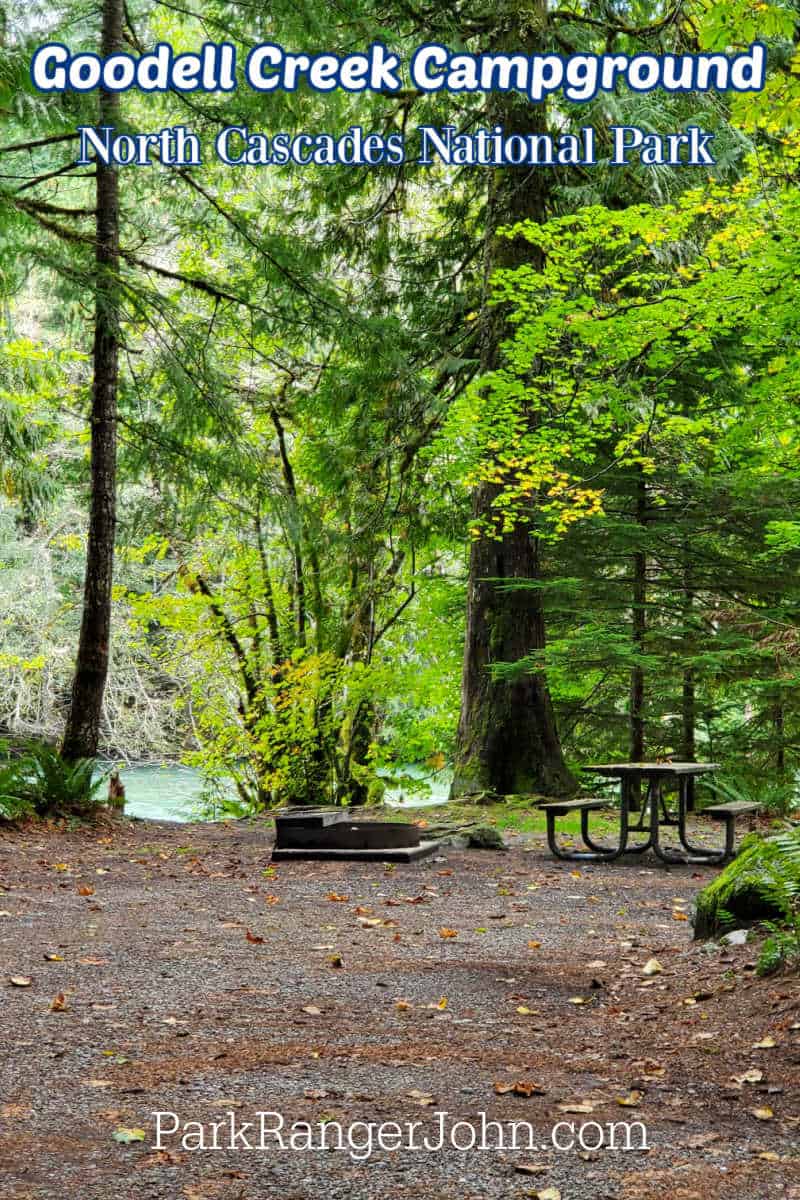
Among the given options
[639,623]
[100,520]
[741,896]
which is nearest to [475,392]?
[639,623]

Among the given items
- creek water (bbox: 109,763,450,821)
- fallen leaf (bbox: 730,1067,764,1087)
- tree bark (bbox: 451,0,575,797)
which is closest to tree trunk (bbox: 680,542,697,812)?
tree bark (bbox: 451,0,575,797)

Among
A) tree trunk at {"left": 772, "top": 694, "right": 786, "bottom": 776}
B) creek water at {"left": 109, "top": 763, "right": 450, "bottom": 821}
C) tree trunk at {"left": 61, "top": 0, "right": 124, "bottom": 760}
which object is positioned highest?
tree trunk at {"left": 61, "top": 0, "right": 124, "bottom": 760}

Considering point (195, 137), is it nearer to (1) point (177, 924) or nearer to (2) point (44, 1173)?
(1) point (177, 924)

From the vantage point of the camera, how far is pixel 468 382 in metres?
13.7

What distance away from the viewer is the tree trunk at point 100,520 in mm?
11562

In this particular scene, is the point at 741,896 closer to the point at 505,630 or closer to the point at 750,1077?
the point at 750,1077

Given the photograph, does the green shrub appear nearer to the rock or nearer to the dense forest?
the rock

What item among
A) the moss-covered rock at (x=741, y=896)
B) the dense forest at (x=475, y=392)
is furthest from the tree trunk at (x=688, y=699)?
the moss-covered rock at (x=741, y=896)

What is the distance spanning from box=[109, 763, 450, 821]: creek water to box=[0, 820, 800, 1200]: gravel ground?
11.3 metres

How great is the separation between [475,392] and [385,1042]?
9149 mm

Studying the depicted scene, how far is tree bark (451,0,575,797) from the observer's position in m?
12.2

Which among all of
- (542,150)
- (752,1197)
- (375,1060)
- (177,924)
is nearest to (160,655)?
(542,150)

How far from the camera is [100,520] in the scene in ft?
38.2

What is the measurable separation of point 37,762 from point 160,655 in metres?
7.27
